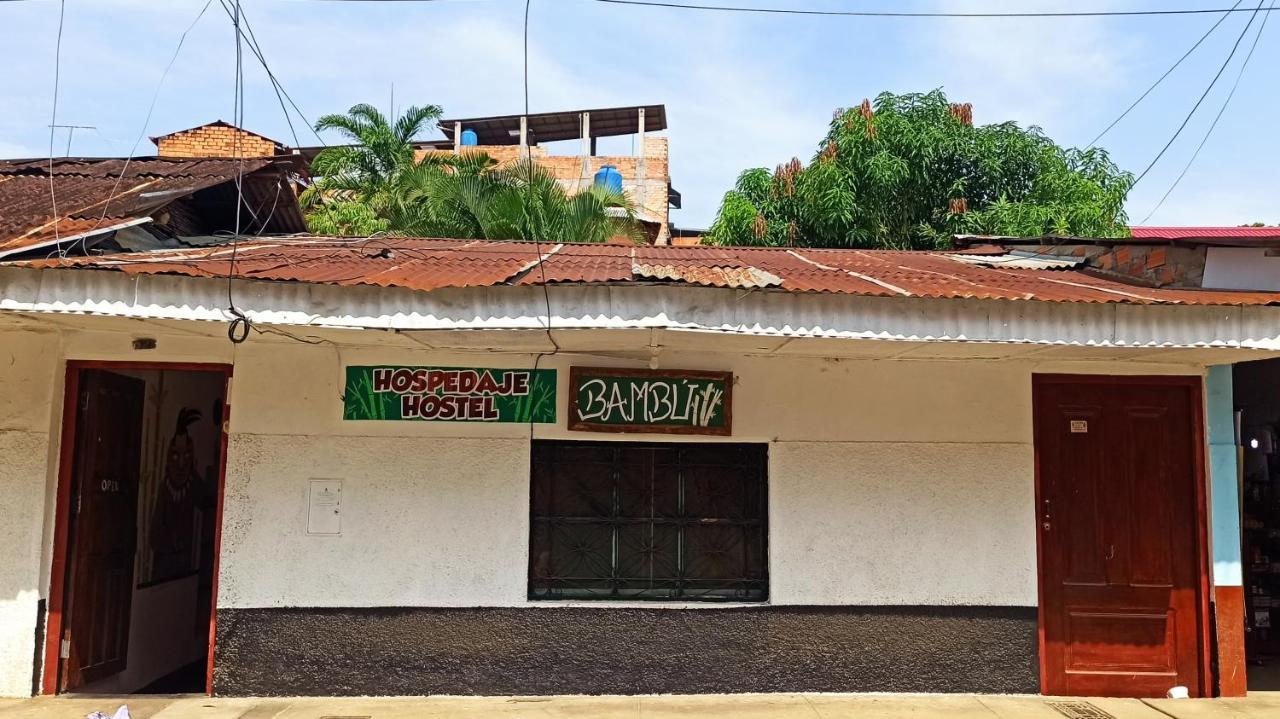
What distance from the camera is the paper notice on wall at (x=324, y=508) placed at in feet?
19.4

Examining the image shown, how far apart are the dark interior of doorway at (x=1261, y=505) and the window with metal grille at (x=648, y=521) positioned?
4.39m

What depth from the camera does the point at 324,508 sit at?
233 inches

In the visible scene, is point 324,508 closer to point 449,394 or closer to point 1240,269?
point 449,394

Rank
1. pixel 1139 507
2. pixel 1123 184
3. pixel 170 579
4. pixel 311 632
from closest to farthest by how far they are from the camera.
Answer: pixel 311 632, pixel 1139 507, pixel 170 579, pixel 1123 184

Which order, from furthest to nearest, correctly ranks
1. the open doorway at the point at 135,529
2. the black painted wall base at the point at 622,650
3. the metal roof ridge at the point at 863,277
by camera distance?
the open doorway at the point at 135,529, the black painted wall base at the point at 622,650, the metal roof ridge at the point at 863,277

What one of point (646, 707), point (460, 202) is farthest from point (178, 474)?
point (460, 202)

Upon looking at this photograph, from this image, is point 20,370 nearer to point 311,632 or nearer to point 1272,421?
point 311,632

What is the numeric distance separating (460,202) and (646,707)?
797 centimetres

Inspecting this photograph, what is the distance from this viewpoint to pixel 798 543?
605 cm

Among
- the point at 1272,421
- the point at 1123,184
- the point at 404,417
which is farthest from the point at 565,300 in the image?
the point at 1123,184

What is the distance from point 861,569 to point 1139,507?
1.99m

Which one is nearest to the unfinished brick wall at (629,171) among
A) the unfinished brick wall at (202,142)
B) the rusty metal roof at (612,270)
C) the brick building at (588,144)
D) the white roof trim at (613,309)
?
the brick building at (588,144)

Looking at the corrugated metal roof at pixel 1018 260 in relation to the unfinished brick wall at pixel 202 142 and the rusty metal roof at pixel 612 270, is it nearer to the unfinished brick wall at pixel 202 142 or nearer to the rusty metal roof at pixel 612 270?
the rusty metal roof at pixel 612 270

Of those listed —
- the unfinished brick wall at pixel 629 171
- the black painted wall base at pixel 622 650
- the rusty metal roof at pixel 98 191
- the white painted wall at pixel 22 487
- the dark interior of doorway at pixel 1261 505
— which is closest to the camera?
the rusty metal roof at pixel 98 191
